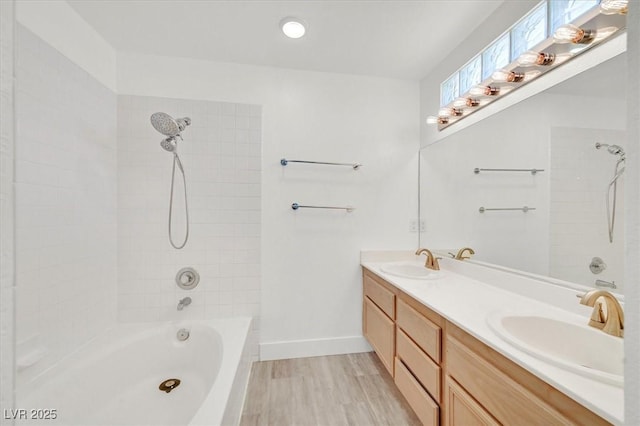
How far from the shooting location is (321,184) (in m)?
2.20

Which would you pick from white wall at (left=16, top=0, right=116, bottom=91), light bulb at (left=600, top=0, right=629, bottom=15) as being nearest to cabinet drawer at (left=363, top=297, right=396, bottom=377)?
light bulb at (left=600, top=0, right=629, bottom=15)

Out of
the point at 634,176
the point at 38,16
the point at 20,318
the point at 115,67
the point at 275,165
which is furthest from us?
the point at 275,165

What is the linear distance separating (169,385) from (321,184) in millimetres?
1776

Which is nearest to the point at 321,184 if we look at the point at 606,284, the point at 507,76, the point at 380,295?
the point at 380,295

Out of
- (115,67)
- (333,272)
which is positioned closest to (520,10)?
(333,272)

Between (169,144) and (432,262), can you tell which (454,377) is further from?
(169,144)

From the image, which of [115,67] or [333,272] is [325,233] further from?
[115,67]

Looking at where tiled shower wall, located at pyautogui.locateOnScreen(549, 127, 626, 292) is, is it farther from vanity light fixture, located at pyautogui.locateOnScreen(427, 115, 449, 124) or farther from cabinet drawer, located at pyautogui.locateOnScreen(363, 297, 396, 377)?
cabinet drawer, located at pyautogui.locateOnScreen(363, 297, 396, 377)

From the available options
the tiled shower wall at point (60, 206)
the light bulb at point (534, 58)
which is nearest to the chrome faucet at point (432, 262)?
the light bulb at point (534, 58)

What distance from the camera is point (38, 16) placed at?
133 centimetres

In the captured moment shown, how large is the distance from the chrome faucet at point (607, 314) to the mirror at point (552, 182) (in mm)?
145

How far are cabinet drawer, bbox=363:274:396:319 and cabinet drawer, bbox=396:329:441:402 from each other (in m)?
0.15

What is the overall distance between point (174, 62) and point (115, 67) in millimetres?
420

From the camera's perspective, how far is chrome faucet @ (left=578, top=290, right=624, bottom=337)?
2.91 feet
